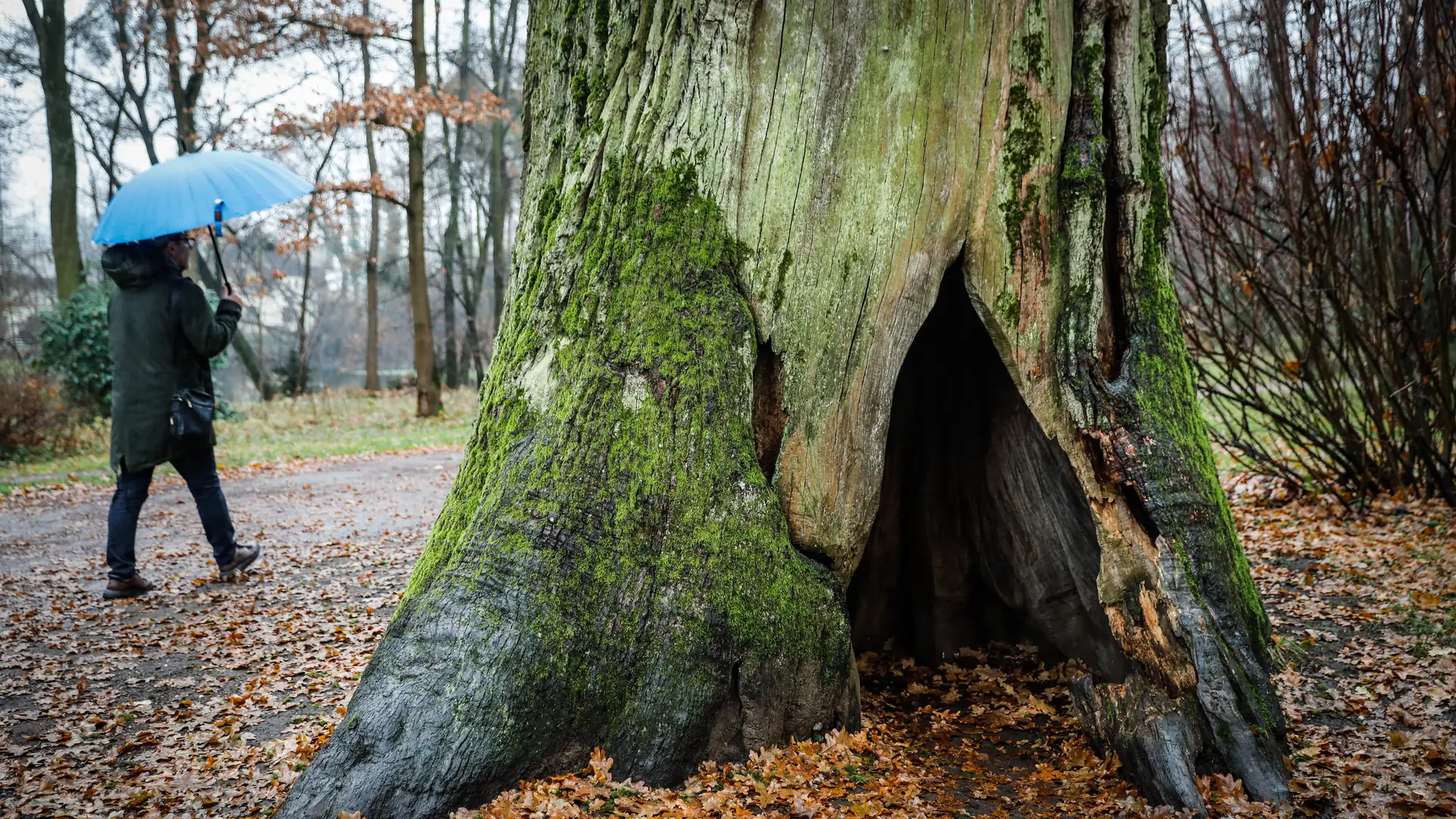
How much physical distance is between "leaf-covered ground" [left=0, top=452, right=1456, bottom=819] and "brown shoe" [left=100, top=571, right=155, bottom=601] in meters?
0.11

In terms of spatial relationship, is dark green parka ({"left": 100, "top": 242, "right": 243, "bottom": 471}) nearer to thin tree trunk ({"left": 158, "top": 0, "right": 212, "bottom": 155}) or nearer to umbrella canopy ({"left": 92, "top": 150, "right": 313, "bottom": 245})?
umbrella canopy ({"left": 92, "top": 150, "right": 313, "bottom": 245})

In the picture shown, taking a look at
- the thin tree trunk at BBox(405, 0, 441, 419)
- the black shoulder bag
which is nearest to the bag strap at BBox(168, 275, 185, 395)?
the black shoulder bag

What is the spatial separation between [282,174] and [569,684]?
164 inches

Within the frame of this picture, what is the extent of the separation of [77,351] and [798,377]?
15.8 m

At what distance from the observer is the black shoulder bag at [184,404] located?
16.7 feet

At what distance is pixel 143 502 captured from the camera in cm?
535

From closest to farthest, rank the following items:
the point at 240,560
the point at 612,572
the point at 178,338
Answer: the point at 612,572
the point at 178,338
the point at 240,560

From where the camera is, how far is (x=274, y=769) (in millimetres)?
3104

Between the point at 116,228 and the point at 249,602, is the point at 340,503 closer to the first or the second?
the point at 249,602

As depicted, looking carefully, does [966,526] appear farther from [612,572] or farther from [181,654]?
[181,654]

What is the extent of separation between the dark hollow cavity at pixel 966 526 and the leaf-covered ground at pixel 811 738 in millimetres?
200

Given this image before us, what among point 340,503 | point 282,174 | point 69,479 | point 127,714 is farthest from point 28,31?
point 127,714

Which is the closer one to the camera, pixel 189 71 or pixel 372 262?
pixel 189 71

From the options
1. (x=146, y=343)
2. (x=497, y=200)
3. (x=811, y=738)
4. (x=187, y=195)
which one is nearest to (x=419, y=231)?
(x=497, y=200)
